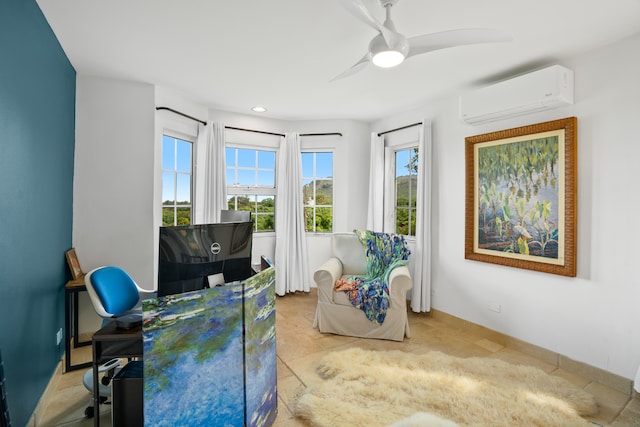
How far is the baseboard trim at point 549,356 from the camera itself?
234cm

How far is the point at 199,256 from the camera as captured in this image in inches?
62.5

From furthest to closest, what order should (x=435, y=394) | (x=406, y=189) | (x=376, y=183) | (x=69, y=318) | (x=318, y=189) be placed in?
1. (x=318, y=189)
2. (x=376, y=183)
3. (x=406, y=189)
4. (x=69, y=318)
5. (x=435, y=394)

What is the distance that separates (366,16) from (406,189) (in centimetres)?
285

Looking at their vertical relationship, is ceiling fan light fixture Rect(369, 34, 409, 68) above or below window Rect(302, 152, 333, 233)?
above

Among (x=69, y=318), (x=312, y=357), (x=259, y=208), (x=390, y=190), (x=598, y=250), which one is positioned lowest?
(x=312, y=357)

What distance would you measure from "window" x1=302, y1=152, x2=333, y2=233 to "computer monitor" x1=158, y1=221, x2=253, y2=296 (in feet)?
9.96

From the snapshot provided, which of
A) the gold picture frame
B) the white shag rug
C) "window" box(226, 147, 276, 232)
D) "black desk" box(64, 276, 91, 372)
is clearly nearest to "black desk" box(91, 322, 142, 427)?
the white shag rug

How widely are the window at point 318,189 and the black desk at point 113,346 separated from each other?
134 inches

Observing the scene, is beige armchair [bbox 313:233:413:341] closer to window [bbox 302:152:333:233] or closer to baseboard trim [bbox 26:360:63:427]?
window [bbox 302:152:333:233]

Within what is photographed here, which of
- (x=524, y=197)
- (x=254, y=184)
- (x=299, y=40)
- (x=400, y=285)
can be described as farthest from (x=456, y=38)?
(x=254, y=184)

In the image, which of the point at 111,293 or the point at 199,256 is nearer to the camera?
the point at 199,256

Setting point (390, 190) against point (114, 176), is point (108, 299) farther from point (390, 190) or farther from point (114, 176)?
point (390, 190)

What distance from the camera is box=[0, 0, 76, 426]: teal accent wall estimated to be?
1619 millimetres

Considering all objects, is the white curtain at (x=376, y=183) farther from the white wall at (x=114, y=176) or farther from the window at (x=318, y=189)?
the white wall at (x=114, y=176)
